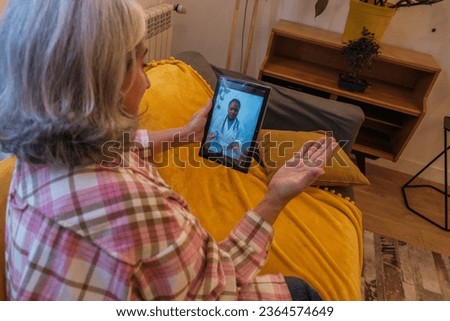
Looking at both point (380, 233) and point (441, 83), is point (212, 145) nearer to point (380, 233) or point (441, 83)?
point (380, 233)

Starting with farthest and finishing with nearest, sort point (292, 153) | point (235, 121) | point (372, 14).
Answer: point (372, 14) → point (292, 153) → point (235, 121)

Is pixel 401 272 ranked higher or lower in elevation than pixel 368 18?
lower

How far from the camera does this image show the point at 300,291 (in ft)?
3.10

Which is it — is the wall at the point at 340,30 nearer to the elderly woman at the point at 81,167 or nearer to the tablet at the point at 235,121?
the tablet at the point at 235,121

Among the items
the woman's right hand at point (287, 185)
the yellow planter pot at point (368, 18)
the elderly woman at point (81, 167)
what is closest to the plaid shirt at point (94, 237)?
the elderly woman at point (81, 167)

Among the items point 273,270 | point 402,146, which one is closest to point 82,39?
point 273,270

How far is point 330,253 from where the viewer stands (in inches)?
47.1

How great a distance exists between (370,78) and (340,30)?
354 millimetres

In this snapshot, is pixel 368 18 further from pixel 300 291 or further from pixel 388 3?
pixel 300 291

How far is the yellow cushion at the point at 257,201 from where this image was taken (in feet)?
3.70

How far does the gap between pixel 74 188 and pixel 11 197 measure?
0.15 metres

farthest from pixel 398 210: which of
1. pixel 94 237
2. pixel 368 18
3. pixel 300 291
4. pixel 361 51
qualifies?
pixel 94 237

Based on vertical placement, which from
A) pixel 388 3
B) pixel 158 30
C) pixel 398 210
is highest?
pixel 388 3

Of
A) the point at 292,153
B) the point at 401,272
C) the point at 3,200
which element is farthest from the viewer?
the point at 401,272
